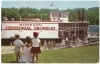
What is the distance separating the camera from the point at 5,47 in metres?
2.50

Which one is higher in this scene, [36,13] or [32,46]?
[36,13]

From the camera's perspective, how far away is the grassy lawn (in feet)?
8.21

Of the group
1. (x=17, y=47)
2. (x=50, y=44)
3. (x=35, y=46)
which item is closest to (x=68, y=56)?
(x=50, y=44)

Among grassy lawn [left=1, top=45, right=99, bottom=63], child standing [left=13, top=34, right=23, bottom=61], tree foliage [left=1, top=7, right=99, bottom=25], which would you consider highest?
tree foliage [left=1, top=7, right=99, bottom=25]

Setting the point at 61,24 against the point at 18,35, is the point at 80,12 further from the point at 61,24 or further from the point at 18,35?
the point at 18,35

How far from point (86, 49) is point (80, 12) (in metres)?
0.34

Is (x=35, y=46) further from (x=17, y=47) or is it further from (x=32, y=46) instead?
(x=17, y=47)

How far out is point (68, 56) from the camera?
8.25 feet

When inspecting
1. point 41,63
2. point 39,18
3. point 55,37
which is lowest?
point 41,63

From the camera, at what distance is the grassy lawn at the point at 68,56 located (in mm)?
2504

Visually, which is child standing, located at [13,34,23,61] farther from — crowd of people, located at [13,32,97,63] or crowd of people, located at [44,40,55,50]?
crowd of people, located at [44,40,55,50]

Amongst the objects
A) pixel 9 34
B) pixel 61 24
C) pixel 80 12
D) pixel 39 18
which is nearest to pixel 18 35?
pixel 9 34

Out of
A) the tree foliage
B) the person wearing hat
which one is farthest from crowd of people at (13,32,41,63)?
the tree foliage

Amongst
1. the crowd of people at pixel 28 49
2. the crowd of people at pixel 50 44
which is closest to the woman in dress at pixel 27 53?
the crowd of people at pixel 28 49
